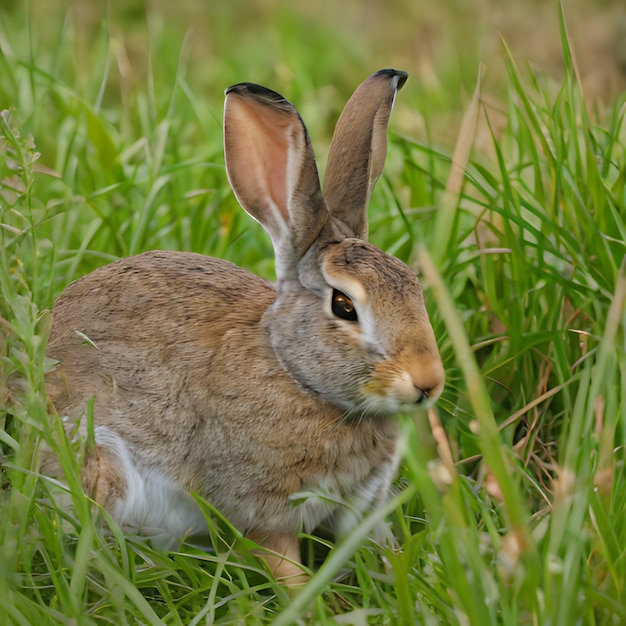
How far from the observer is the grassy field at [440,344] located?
8.00 feet

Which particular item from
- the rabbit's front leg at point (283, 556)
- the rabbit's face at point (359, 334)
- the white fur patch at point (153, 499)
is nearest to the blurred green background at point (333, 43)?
the rabbit's face at point (359, 334)

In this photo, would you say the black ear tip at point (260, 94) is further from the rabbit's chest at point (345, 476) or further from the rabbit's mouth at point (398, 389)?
the rabbit's chest at point (345, 476)

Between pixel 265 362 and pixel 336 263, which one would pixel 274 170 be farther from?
pixel 265 362

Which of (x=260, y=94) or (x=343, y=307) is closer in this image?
(x=343, y=307)

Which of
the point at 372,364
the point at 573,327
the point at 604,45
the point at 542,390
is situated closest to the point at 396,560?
the point at 372,364

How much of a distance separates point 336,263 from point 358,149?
1.56ft

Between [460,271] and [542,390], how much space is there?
0.68 m

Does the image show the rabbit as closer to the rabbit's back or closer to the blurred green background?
the rabbit's back

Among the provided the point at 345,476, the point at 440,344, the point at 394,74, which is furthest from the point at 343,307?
the point at 394,74

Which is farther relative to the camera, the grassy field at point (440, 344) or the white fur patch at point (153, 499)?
the white fur patch at point (153, 499)

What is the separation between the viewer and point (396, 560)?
269 centimetres

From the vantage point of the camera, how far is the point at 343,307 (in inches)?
133

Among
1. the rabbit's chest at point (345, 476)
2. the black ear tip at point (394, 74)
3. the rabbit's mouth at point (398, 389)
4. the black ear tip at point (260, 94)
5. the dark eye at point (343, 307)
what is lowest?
the rabbit's chest at point (345, 476)

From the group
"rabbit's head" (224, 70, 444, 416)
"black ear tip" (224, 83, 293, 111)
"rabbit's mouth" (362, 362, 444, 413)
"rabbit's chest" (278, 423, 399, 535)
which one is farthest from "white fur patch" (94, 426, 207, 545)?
"black ear tip" (224, 83, 293, 111)
